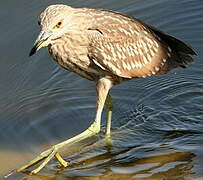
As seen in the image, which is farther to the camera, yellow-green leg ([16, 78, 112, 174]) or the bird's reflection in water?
yellow-green leg ([16, 78, 112, 174])

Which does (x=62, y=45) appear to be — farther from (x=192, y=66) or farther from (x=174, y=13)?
(x=174, y=13)

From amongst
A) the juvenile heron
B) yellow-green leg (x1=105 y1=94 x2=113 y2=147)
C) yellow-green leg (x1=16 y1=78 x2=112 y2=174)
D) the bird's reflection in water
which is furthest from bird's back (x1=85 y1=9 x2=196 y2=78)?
the bird's reflection in water

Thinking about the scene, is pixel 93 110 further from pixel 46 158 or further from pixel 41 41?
pixel 41 41

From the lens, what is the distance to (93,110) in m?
7.77

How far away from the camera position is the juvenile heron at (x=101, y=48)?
21.3 feet

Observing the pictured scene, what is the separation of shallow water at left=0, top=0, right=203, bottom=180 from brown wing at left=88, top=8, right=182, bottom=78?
0.64 metres

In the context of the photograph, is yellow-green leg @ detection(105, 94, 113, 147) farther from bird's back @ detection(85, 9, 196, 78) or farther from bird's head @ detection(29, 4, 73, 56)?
bird's head @ detection(29, 4, 73, 56)

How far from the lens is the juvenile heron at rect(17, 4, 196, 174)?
650 cm

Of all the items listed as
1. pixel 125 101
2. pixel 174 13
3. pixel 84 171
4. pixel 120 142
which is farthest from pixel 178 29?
pixel 84 171

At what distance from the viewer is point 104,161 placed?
6914mm

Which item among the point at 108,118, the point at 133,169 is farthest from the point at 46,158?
the point at 108,118

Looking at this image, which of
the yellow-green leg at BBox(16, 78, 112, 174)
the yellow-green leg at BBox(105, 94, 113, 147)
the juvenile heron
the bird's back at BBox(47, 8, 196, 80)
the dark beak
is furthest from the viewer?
the yellow-green leg at BBox(105, 94, 113, 147)

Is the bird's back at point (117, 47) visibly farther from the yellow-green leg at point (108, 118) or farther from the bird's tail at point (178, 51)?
the yellow-green leg at point (108, 118)

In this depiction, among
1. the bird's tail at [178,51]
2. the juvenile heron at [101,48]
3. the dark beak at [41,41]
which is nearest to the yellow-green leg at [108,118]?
the juvenile heron at [101,48]
